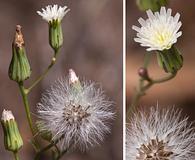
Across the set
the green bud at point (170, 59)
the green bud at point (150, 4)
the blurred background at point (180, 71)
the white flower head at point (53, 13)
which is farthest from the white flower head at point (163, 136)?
the white flower head at point (53, 13)

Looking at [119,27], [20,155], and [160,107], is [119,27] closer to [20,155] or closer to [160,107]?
[160,107]

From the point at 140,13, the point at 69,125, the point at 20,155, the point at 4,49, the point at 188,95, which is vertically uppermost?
the point at 140,13

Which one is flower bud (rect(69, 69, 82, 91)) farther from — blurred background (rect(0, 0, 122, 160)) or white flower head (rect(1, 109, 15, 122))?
white flower head (rect(1, 109, 15, 122))

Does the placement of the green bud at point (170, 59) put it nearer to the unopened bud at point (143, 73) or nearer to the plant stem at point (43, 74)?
the unopened bud at point (143, 73)

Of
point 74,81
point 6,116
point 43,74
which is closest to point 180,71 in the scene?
point 74,81

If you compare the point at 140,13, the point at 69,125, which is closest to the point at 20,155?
the point at 69,125

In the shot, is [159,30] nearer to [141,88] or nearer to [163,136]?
[141,88]

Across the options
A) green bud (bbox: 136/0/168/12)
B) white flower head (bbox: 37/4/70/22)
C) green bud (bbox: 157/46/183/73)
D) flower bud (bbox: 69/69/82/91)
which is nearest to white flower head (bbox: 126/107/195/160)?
green bud (bbox: 157/46/183/73)
